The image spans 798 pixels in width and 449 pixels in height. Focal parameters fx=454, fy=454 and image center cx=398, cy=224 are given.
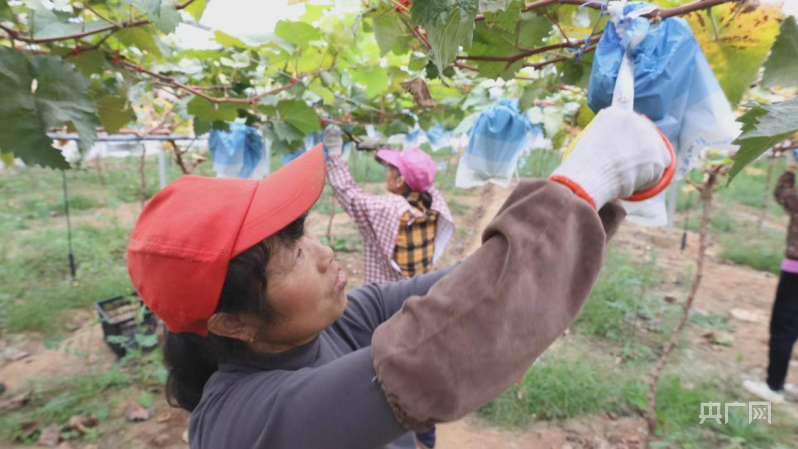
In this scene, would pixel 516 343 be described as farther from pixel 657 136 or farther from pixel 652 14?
pixel 652 14

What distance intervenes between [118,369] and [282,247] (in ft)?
10.7

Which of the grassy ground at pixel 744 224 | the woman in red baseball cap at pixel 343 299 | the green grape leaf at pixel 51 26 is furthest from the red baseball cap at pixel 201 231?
the grassy ground at pixel 744 224

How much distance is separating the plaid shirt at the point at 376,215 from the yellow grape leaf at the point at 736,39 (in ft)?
6.45

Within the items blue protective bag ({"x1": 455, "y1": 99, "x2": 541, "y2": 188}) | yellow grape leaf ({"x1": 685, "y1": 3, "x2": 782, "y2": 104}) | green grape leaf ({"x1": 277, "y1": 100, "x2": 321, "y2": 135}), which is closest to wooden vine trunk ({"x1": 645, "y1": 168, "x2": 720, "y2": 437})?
blue protective bag ({"x1": 455, "y1": 99, "x2": 541, "y2": 188})

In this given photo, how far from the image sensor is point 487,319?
23.1 inches

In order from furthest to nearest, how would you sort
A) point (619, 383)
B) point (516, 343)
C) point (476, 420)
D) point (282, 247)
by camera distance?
point (619, 383)
point (476, 420)
point (282, 247)
point (516, 343)

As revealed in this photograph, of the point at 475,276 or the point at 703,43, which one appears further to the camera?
the point at 703,43

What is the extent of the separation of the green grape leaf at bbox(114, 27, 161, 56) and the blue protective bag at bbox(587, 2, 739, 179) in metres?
1.29

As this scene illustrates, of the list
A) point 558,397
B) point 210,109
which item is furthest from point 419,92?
point 558,397

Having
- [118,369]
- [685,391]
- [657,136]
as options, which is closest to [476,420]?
[685,391]

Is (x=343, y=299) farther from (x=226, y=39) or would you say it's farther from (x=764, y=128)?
(x=226, y=39)

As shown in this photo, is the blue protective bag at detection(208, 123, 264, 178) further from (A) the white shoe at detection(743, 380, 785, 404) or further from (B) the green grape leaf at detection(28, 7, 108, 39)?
(A) the white shoe at detection(743, 380, 785, 404)

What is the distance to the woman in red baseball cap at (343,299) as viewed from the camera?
59cm

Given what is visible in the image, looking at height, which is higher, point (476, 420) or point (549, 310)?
point (549, 310)
